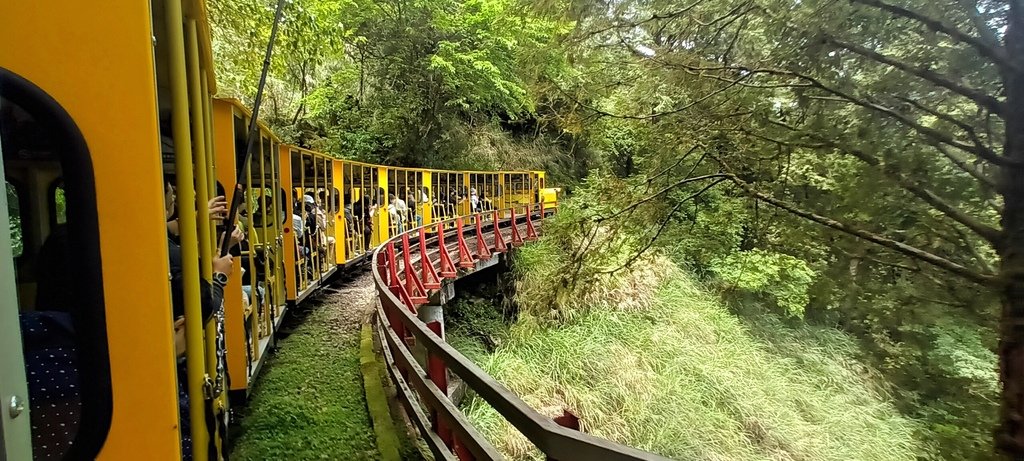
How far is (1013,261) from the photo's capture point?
355cm

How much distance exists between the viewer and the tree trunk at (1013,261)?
11.2ft

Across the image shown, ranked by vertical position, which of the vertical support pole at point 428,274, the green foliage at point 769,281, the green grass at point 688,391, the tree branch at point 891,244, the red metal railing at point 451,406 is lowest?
the green grass at point 688,391

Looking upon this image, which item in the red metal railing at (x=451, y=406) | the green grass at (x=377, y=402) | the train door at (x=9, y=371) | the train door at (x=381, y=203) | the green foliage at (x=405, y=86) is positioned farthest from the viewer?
the green foliage at (x=405, y=86)

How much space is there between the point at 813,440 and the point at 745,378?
1636 millimetres

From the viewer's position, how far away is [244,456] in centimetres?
427

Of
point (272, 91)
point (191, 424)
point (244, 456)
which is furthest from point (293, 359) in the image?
point (272, 91)

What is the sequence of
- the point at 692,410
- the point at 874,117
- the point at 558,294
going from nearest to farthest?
the point at 874,117 → the point at 558,294 → the point at 692,410

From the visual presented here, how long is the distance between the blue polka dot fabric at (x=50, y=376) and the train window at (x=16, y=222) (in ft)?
1.24

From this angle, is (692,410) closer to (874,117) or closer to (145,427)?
(874,117)

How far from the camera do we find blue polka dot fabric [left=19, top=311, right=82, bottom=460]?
1.27 meters

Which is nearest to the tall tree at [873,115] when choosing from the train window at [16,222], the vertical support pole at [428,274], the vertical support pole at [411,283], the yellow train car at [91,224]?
the yellow train car at [91,224]

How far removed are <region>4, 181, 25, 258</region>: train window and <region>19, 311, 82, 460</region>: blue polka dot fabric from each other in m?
0.38

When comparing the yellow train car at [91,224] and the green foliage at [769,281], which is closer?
the yellow train car at [91,224]

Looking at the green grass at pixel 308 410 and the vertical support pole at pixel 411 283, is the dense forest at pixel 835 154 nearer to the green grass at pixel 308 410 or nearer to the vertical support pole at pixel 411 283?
the vertical support pole at pixel 411 283
